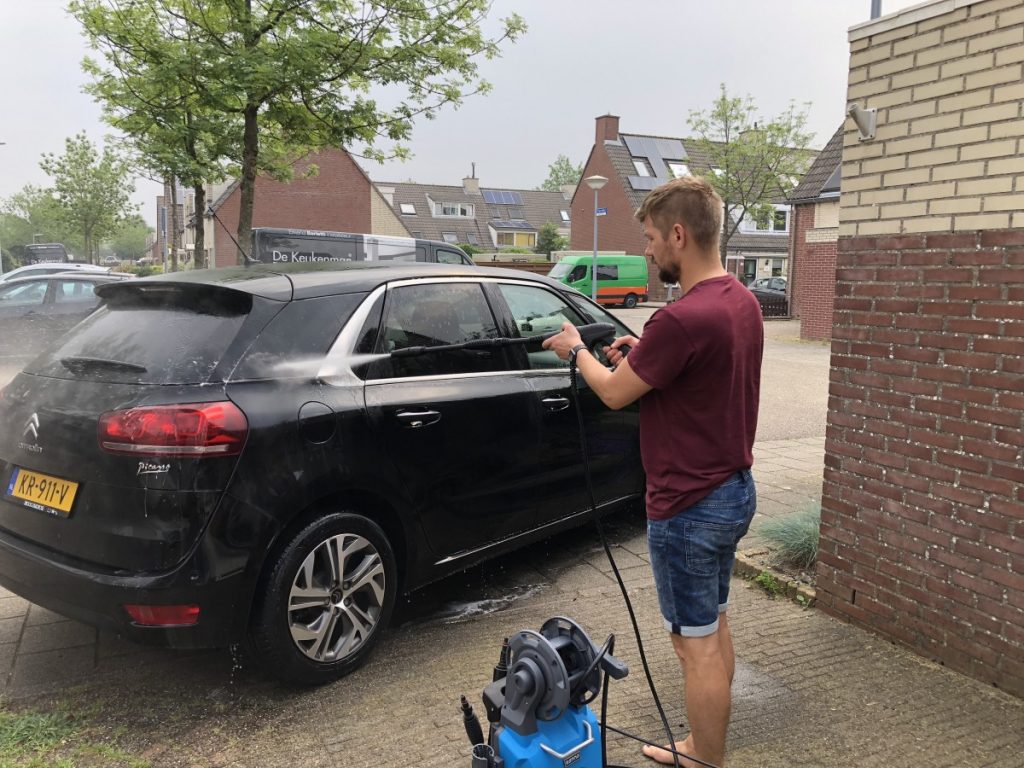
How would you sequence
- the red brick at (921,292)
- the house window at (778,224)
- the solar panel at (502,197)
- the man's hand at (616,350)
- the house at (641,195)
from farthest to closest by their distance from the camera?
1. the solar panel at (502,197)
2. the house window at (778,224)
3. the house at (641,195)
4. the red brick at (921,292)
5. the man's hand at (616,350)

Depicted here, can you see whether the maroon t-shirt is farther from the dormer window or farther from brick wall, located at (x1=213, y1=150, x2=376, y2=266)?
the dormer window

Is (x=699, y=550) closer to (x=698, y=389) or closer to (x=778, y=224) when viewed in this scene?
(x=698, y=389)

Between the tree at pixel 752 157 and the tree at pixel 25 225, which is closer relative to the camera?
the tree at pixel 752 157

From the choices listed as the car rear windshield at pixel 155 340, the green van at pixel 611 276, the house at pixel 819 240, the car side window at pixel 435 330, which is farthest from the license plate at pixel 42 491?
the green van at pixel 611 276

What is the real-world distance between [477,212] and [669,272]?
6355 centimetres

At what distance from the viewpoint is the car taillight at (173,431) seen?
2.74 m

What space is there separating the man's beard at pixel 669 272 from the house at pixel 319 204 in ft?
122

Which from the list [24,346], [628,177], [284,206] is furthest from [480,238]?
[24,346]

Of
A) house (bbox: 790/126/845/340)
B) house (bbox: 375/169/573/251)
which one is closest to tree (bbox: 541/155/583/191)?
house (bbox: 375/169/573/251)

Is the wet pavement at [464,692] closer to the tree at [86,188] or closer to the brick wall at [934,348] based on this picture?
the brick wall at [934,348]

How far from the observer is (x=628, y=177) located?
144 feet

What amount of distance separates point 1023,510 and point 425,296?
103 inches

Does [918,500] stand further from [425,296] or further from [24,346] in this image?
[24,346]

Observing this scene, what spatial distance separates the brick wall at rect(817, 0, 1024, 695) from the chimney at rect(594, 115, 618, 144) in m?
43.8
